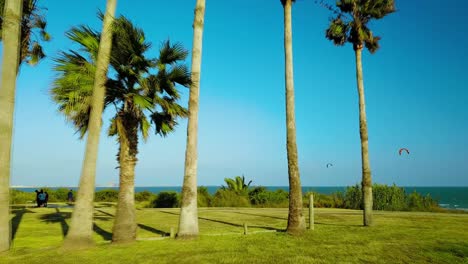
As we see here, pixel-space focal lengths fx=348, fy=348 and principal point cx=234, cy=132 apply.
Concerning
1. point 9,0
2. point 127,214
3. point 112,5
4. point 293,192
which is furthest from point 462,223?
point 9,0

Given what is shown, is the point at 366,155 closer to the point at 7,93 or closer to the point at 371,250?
the point at 371,250

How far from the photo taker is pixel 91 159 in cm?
1102

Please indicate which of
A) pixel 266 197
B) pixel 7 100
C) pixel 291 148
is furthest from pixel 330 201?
pixel 7 100

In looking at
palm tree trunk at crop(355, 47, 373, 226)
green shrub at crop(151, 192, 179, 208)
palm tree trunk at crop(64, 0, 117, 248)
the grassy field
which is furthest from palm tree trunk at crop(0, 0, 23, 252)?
green shrub at crop(151, 192, 179, 208)

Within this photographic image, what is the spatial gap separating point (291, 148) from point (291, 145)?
0.12 m

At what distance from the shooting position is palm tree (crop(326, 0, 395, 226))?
15893mm

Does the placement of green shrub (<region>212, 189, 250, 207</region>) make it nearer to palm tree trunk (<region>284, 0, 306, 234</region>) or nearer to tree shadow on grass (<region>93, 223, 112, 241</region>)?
tree shadow on grass (<region>93, 223, 112, 241</region>)

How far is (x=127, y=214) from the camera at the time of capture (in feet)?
37.0

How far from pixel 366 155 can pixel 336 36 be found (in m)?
6.39

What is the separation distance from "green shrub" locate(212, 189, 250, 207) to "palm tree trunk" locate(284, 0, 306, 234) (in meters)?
17.5

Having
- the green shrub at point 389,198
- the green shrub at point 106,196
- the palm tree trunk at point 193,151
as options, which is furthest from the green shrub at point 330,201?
the green shrub at point 106,196

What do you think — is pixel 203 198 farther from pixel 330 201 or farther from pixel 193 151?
pixel 193 151

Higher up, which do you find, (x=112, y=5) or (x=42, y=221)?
(x=112, y=5)

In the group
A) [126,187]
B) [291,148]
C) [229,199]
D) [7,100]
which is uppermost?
[7,100]
